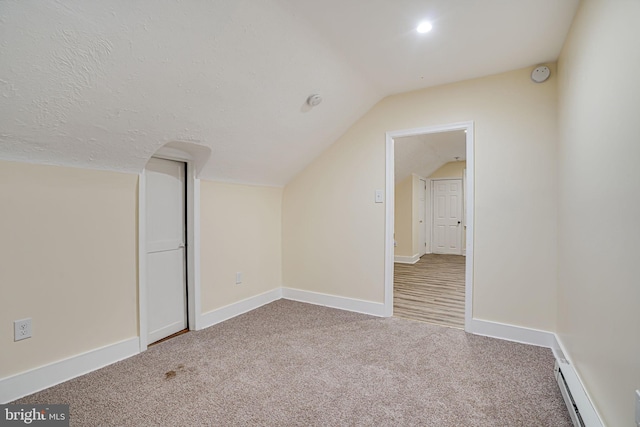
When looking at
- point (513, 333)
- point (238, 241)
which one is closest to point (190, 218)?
point (238, 241)

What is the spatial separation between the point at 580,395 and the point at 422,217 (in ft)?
19.3

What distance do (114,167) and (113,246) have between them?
0.56 m

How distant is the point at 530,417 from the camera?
159 centimetres

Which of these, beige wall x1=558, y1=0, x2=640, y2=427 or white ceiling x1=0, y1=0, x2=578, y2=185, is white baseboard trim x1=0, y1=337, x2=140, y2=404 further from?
beige wall x1=558, y1=0, x2=640, y2=427

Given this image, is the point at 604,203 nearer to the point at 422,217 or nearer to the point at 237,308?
the point at 237,308

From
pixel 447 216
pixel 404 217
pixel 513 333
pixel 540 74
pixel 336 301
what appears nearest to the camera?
pixel 540 74

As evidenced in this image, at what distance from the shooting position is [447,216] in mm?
7406

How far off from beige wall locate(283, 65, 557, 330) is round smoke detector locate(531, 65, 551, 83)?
0.05m

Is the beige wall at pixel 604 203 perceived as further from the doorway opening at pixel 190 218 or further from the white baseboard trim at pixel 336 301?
the doorway opening at pixel 190 218

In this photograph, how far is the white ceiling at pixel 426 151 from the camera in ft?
14.8

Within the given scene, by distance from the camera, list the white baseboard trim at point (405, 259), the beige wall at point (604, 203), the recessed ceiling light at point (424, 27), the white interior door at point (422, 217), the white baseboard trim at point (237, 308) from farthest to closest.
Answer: the white interior door at point (422, 217) → the white baseboard trim at point (405, 259) → the white baseboard trim at point (237, 308) → the recessed ceiling light at point (424, 27) → the beige wall at point (604, 203)

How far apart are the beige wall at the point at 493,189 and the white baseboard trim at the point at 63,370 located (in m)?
2.05

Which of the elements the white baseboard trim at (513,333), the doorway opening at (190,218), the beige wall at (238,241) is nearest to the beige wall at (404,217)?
the beige wall at (238,241)

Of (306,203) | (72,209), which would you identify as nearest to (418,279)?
(306,203)
